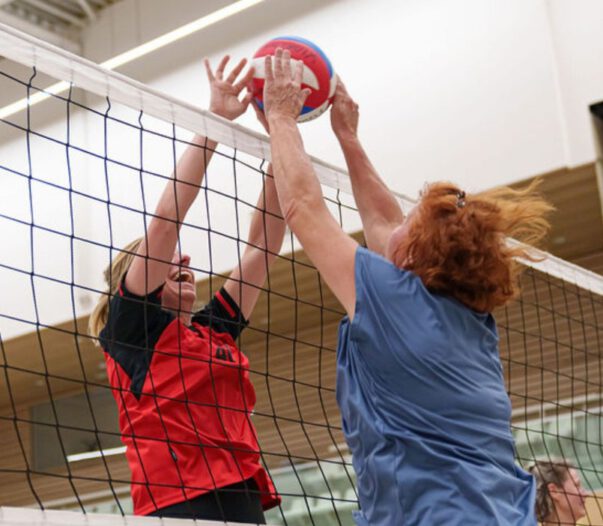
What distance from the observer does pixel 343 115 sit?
3.25 m

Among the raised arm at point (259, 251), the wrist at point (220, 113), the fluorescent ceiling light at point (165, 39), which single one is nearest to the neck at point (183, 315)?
the raised arm at point (259, 251)

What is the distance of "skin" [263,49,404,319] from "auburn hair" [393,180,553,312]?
15cm

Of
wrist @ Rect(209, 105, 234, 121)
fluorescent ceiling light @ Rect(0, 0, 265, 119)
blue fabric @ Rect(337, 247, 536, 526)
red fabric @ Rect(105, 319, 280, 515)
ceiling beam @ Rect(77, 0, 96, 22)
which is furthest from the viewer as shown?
ceiling beam @ Rect(77, 0, 96, 22)

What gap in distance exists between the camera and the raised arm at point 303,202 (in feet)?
7.70

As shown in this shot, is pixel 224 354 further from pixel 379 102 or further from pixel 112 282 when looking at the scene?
pixel 379 102

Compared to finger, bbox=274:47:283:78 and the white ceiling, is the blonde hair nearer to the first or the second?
finger, bbox=274:47:283:78

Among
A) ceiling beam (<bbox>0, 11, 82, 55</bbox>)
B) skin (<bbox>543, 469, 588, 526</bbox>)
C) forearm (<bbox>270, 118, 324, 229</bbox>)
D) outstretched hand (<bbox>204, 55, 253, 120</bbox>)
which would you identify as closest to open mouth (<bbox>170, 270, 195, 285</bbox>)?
outstretched hand (<bbox>204, 55, 253, 120</bbox>)

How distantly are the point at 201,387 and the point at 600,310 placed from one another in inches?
229

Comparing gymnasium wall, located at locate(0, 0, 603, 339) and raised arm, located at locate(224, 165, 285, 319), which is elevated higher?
gymnasium wall, located at locate(0, 0, 603, 339)

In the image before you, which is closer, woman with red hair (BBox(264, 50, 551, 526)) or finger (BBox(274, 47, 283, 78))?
woman with red hair (BBox(264, 50, 551, 526))

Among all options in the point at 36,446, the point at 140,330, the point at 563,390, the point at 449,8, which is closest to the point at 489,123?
the point at 449,8

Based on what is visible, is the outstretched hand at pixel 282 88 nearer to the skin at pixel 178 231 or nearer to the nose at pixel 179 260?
the skin at pixel 178 231

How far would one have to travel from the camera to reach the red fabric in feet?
9.80

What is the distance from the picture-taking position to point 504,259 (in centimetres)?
233
